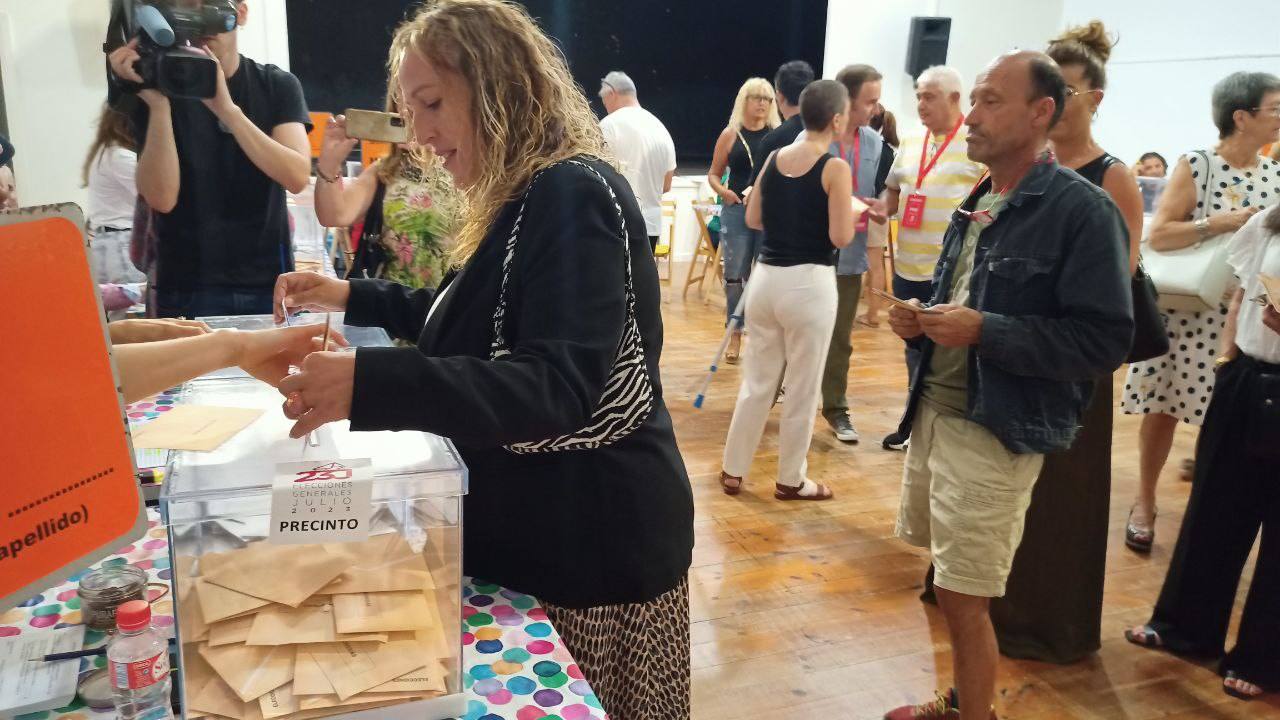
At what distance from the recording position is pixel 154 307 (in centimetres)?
210

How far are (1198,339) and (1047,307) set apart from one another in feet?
5.59

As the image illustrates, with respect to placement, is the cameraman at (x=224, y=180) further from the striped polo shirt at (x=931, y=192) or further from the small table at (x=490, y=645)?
the striped polo shirt at (x=931, y=192)

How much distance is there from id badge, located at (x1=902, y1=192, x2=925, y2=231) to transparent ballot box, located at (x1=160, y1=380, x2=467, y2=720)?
3123mm

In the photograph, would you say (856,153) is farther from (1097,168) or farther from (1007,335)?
(1007,335)

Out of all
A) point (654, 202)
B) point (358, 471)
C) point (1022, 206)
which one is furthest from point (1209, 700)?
point (654, 202)

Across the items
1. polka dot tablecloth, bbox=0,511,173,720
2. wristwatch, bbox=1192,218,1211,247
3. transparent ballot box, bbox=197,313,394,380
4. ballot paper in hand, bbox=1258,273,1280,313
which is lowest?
polka dot tablecloth, bbox=0,511,173,720

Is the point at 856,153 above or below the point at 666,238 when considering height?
above

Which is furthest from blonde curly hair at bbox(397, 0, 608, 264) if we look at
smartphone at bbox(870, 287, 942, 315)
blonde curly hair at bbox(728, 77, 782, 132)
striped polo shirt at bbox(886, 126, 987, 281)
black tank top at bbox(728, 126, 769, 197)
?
blonde curly hair at bbox(728, 77, 782, 132)

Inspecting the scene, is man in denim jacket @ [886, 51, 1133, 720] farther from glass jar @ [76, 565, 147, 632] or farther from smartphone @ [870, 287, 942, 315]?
glass jar @ [76, 565, 147, 632]

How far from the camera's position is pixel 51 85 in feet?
19.4

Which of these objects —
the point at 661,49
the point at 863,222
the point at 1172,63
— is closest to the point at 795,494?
the point at 863,222

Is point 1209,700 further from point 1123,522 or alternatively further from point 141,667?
point 141,667

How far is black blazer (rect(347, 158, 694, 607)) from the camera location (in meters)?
0.90

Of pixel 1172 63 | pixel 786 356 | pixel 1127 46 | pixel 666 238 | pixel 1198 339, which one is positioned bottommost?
pixel 666 238
